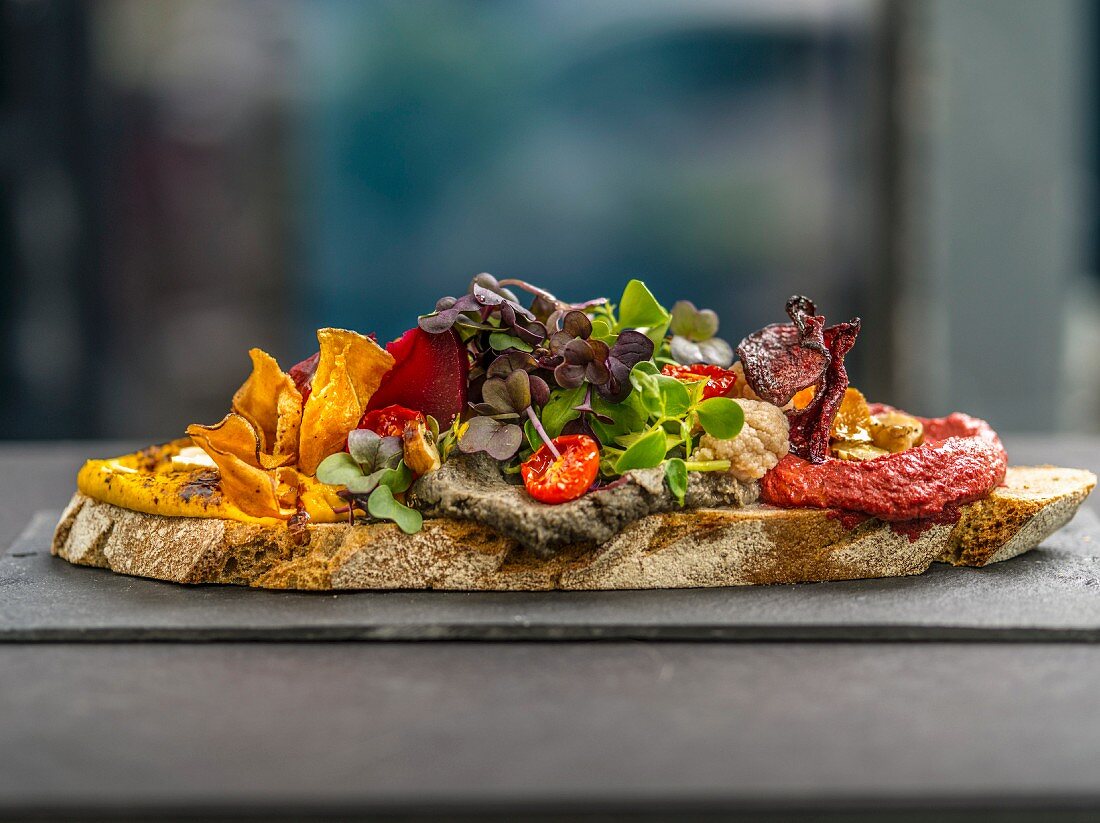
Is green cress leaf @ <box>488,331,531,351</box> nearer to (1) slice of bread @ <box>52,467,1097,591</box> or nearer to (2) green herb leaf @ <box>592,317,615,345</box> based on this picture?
(2) green herb leaf @ <box>592,317,615,345</box>

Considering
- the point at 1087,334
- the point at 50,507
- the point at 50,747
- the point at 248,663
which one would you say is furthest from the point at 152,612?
the point at 1087,334

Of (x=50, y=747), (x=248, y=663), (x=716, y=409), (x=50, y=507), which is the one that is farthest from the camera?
(x=50, y=507)

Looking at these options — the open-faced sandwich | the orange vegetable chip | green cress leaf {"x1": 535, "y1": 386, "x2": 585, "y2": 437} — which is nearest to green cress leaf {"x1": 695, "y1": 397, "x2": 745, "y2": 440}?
the open-faced sandwich

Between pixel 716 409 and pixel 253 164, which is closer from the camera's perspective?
pixel 716 409

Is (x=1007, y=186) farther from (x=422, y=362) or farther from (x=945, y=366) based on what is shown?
(x=422, y=362)

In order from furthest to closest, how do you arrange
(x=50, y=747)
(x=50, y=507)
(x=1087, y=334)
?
(x=1087, y=334)
(x=50, y=507)
(x=50, y=747)

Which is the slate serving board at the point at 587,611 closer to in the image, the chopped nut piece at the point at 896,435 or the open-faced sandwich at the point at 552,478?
the open-faced sandwich at the point at 552,478

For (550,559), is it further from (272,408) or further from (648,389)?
(272,408)

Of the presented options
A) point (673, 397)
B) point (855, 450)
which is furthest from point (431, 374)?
point (855, 450)

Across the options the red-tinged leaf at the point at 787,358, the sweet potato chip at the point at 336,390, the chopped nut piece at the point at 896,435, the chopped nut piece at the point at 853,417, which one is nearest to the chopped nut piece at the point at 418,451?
the sweet potato chip at the point at 336,390
